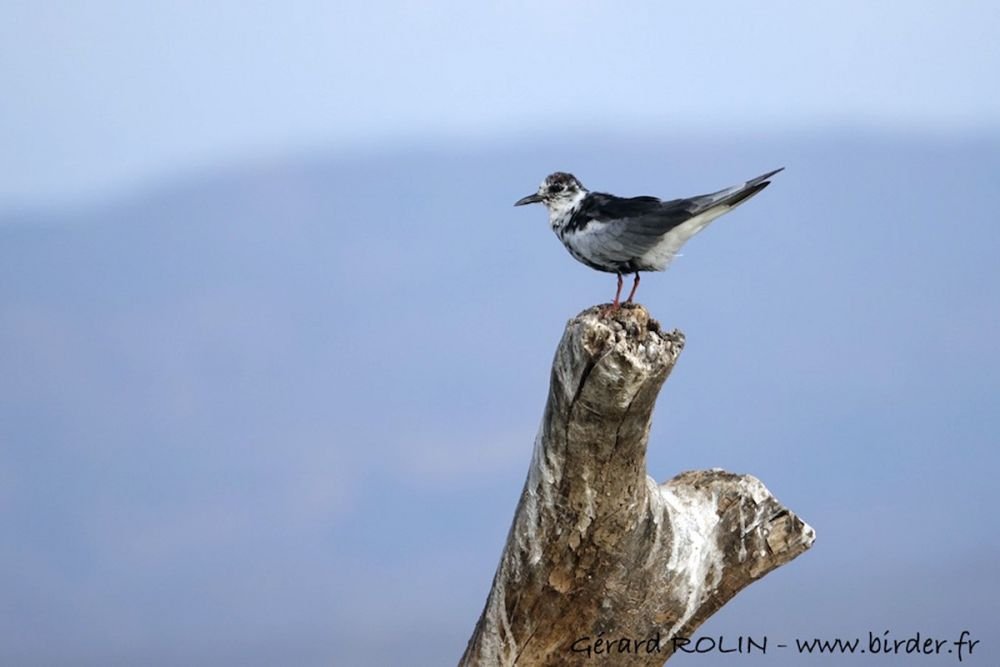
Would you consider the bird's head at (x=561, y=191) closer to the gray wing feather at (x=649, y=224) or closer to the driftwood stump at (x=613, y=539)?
the gray wing feather at (x=649, y=224)

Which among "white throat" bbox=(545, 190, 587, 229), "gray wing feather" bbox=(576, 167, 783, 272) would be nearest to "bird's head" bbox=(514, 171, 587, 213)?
"white throat" bbox=(545, 190, 587, 229)

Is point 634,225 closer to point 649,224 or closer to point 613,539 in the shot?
point 649,224

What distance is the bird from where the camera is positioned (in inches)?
249

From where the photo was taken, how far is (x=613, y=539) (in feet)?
21.4

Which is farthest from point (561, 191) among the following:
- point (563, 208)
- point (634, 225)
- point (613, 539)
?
point (613, 539)

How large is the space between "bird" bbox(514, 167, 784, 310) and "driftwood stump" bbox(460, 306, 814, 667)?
1.52 ft

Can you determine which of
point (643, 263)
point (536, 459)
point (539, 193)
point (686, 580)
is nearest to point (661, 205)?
point (643, 263)

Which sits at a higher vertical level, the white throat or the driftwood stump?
the white throat

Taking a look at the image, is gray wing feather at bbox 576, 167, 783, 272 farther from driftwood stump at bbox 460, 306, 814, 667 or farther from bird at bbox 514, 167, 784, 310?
driftwood stump at bbox 460, 306, 814, 667

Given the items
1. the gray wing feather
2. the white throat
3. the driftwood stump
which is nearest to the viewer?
the driftwood stump

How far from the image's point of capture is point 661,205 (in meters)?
6.47

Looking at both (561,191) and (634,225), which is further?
(561,191)

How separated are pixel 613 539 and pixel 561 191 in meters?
1.93

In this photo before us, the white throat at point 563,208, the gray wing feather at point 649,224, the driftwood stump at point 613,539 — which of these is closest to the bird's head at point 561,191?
the white throat at point 563,208
